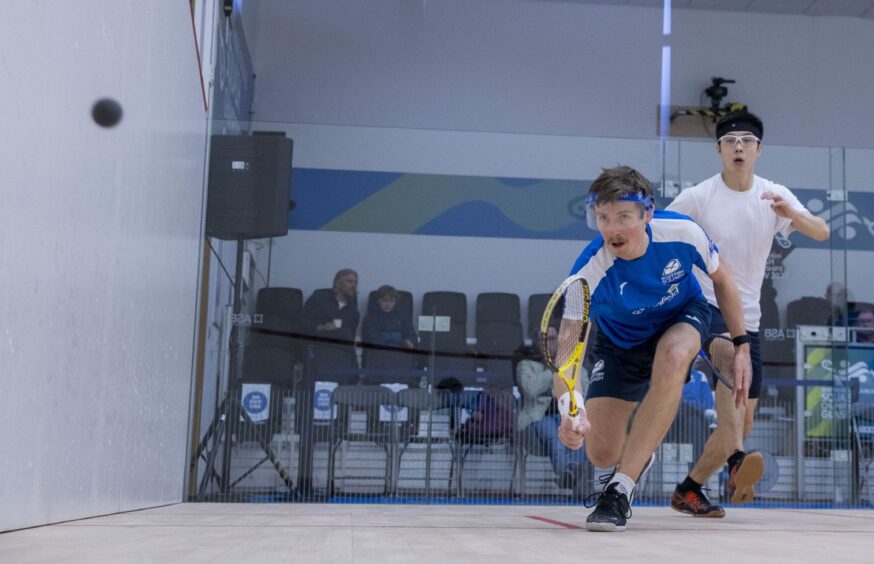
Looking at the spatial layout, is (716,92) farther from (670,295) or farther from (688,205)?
(670,295)

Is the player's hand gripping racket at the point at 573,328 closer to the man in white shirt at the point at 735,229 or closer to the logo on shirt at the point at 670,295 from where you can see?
the logo on shirt at the point at 670,295

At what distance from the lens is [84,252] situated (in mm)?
1734

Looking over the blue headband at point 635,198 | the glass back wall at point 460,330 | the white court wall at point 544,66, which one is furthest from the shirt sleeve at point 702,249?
the white court wall at point 544,66

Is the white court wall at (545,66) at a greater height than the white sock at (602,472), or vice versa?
the white court wall at (545,66)

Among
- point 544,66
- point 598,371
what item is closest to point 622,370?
point 598,371

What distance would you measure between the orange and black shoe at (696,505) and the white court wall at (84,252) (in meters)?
1.38

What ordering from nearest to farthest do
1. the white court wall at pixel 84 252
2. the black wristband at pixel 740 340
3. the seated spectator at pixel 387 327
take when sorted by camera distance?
the white court wall at pixel 84 252, the black wristband at pixel 740 340, the seated spectator at pixel 387 327

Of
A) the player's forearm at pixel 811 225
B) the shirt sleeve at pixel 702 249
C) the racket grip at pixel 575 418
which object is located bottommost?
the racket grip at pixel 575 418

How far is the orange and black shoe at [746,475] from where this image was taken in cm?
241

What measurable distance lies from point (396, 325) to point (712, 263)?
2251 mm

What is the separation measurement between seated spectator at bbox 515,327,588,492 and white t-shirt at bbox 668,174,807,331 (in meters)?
1.43

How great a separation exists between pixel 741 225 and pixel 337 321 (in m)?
2.00

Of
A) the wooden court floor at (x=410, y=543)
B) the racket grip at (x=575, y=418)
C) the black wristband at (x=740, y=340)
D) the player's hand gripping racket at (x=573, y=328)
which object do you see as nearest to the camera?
the wooden court floor at (x=410, y=543)

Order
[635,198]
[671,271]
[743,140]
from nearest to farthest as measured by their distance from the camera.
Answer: [635,198], [671,271], [743,140]
